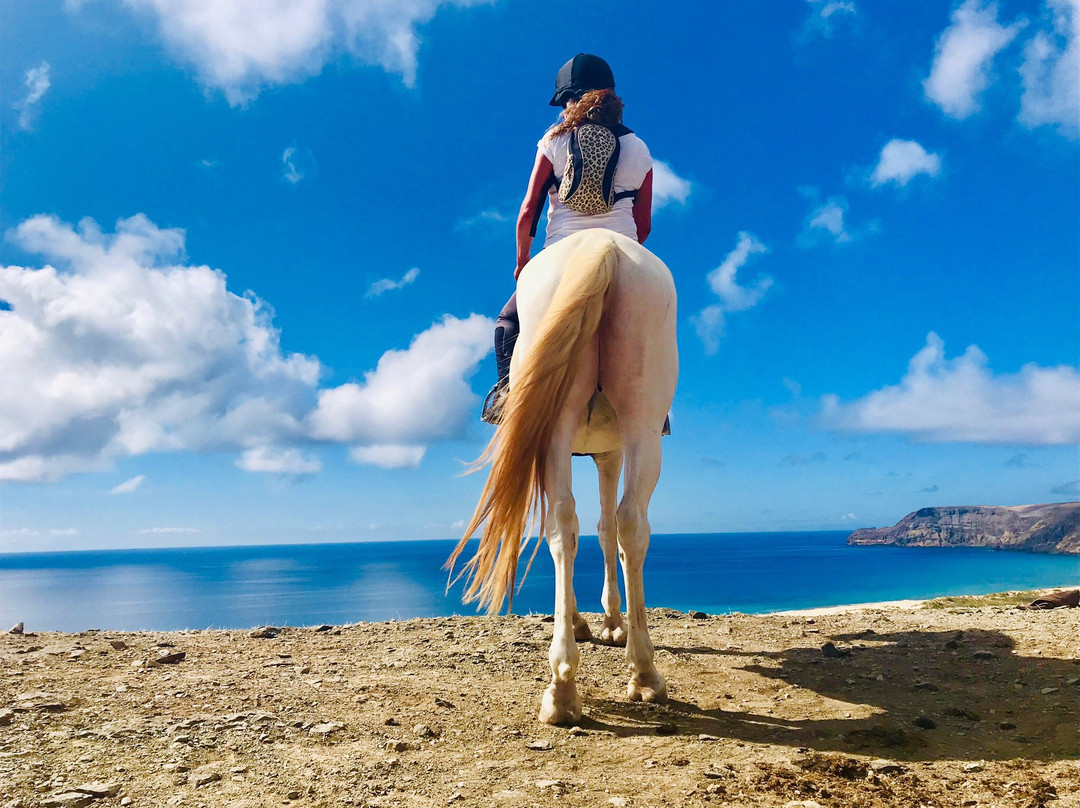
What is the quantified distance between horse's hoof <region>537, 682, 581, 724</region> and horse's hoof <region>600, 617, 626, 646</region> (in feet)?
6.75

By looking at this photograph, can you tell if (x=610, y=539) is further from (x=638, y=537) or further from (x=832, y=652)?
(x=832, y=652)

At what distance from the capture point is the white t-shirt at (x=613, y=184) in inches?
176

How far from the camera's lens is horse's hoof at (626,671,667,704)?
3.76m

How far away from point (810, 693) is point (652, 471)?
1795mm

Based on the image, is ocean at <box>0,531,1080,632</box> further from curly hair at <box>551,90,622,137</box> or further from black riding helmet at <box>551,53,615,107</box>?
curly hair at <box>551,90,622,137</box>

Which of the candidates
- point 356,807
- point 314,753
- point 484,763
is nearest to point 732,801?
point 484,763

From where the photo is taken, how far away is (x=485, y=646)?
17.6 feet

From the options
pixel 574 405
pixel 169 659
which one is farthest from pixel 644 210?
pixel 169 659

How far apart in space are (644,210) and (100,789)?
451 centimetres

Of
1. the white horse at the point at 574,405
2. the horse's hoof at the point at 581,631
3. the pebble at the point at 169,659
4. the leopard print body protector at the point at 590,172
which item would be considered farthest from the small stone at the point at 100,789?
the leopard print body protector at the point at 590,172

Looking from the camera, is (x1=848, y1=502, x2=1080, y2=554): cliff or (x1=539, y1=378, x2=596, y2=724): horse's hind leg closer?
(x1=539, y1=378, x2=596, y2=724): horse's hind leg

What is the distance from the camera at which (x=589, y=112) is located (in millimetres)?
4453

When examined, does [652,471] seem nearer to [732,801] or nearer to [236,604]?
[732,801]

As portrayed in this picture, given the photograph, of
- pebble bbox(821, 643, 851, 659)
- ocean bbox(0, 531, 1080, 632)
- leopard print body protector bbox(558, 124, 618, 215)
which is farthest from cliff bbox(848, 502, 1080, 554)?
leopard print body protector bbox(558, 124, 618, 215)
